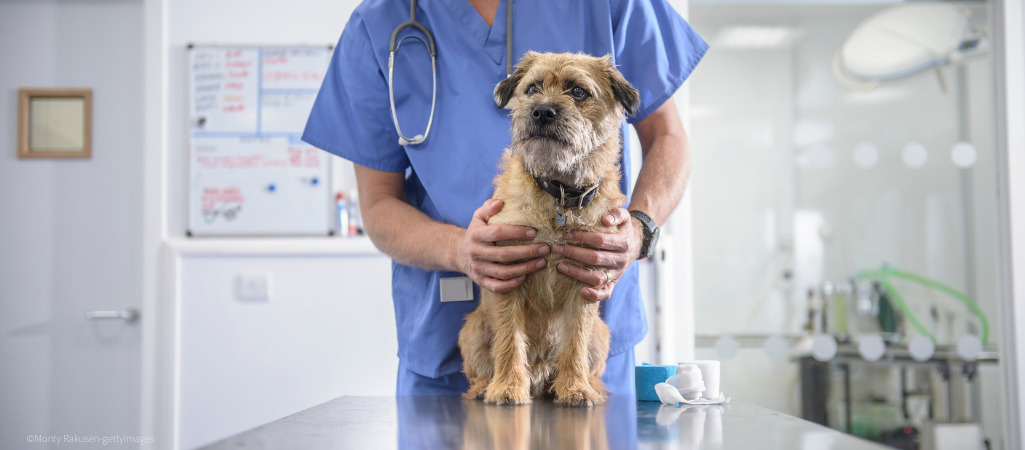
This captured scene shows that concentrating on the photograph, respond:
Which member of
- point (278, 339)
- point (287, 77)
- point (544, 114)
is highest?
point (287, 77)

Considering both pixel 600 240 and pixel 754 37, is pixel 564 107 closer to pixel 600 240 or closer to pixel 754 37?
pixel 600 240

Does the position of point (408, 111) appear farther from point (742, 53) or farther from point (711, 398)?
point (742, 53)

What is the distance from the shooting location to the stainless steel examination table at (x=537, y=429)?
2.60ft

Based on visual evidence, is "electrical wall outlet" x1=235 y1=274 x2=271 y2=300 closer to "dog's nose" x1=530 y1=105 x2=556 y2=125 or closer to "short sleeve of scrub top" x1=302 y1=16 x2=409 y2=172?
"short sleeve of scrub top" x1=302 y1=16 x2=409 y2=172

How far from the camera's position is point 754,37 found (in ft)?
12.4

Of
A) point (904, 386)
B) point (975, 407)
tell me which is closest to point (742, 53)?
point (904, 386)

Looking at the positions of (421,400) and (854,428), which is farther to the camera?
(854,428)

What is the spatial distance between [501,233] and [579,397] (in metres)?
0.30

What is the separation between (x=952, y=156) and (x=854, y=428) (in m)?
1.59

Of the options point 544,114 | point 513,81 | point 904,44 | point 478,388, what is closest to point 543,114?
point 544,114

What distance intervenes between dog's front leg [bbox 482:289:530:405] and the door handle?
297cm

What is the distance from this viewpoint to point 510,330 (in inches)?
46.8

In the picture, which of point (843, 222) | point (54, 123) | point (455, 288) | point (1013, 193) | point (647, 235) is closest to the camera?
point (647, 235)

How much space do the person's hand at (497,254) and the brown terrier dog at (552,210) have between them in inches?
1.0
